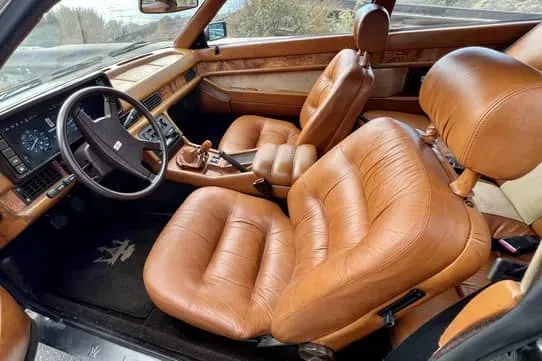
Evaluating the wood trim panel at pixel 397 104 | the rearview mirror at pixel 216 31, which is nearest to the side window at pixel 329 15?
the rearview mirror at pixel 216 31

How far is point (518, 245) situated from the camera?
3.54 feet

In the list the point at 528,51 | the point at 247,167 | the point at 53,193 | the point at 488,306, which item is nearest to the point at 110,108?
the point at 53,193

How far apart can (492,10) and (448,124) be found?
1.99 m

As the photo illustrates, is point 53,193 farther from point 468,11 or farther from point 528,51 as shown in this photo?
point 468,11

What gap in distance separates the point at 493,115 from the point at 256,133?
1582 millimetres

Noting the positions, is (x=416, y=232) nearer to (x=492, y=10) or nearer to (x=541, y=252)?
(x=541, y=252)

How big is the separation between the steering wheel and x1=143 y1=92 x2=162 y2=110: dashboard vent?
39 centimetres

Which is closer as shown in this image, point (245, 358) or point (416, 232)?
point (416, 232)

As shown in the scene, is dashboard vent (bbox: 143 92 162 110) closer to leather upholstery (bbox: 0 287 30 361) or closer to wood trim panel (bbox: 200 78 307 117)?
wood trim panel (bbox: 200 78 307 117)

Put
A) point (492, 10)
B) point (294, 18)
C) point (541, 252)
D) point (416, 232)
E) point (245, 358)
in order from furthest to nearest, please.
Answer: point (294, 18) → point (492, 10) → point (245, 358) → point (416, 232) → point (541, 252)

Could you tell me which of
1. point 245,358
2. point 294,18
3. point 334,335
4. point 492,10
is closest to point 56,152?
point 245,358

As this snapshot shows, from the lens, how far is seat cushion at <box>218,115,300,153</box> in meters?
1.89

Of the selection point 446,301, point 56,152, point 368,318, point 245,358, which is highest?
point 56,152

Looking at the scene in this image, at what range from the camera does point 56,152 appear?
45.9 inches
